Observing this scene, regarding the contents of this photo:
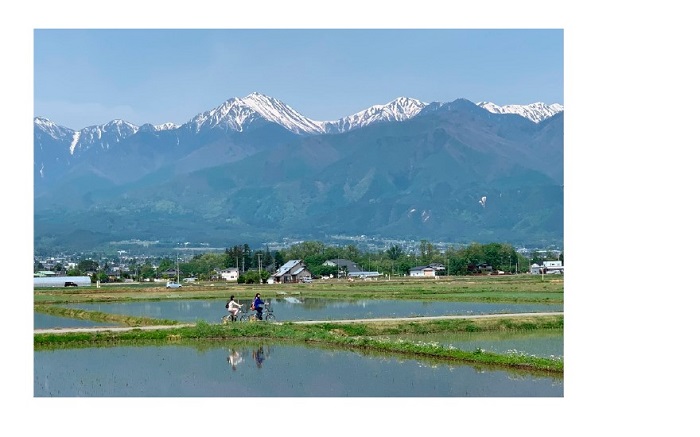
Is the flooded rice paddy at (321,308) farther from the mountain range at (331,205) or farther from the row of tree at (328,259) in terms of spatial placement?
the mountain range at (331,205)

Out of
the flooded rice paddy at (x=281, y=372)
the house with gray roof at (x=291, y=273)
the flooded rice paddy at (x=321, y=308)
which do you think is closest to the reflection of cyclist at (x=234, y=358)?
the flooded rice paddy at (x=281, y=372)

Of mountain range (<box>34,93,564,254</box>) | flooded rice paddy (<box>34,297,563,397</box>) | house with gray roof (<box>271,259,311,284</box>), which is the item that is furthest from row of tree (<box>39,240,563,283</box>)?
mountain range (<box>34,93,564,254</box>)

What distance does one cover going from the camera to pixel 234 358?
1162cm

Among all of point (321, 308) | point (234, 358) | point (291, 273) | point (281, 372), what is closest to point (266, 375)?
point (281, 372)

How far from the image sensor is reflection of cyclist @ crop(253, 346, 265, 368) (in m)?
11.2

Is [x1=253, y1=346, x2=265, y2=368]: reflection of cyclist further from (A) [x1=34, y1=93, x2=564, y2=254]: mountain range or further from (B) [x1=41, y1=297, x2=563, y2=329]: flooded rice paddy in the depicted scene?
(A) [x1=34, y1=93, x2=564, y2=254]: mountain range

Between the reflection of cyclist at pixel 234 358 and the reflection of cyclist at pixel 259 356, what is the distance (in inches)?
8.6

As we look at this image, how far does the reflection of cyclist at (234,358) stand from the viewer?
1112cm

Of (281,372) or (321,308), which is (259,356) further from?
(321,308)

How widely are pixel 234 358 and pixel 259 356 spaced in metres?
0.37

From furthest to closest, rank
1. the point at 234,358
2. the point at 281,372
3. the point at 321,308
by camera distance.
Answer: the point at 321,308 → the point at 234,358 → the point at 281,372
